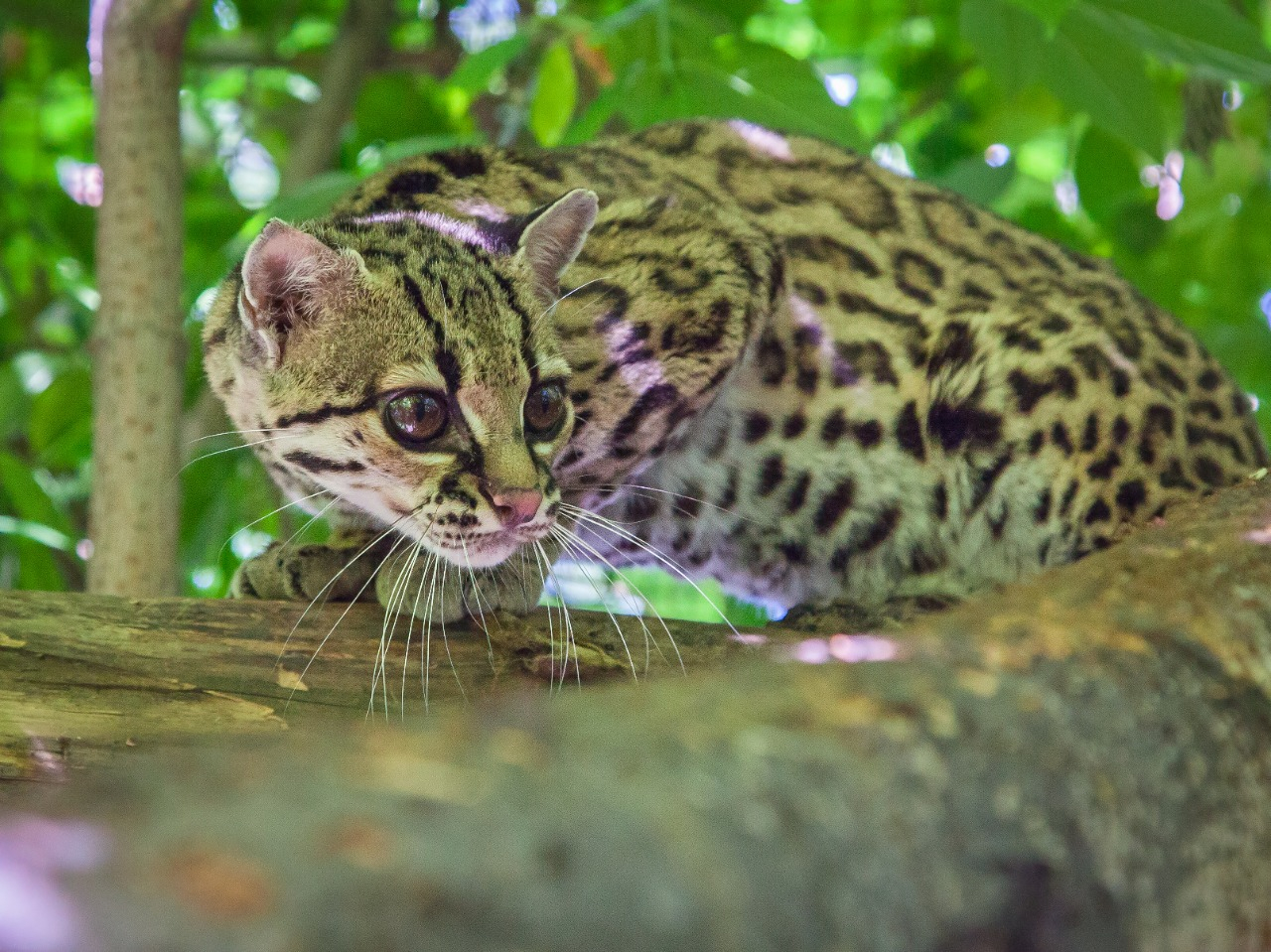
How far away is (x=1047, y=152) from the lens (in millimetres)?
6395

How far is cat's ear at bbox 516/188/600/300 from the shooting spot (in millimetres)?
2498

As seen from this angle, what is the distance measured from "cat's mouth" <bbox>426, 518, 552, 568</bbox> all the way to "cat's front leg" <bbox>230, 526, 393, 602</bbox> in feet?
0.48

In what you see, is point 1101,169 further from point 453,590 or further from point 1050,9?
point 453,590

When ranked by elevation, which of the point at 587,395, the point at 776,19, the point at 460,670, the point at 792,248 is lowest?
the point at 460,670

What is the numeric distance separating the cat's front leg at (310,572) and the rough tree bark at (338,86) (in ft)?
5.66

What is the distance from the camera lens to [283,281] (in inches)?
91.5

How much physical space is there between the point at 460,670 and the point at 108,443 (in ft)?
4.43

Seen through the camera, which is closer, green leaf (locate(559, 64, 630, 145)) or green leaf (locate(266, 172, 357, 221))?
green leaf (locate(266, 172, 357, 221))

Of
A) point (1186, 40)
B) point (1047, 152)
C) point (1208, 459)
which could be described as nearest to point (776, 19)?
point (1047, 152)

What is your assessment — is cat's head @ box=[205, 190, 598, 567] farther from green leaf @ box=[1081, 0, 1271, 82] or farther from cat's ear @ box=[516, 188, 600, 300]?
green leaf @ box=[1081, 0, 1271, 82]

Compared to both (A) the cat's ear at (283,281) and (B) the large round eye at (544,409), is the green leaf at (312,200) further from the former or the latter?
(B) the large round eye at (544,409)

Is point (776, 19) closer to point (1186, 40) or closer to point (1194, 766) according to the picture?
point (1186, 40)

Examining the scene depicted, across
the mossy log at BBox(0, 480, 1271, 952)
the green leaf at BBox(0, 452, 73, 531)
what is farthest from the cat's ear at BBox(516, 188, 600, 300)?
the mossy log at BBox(0, 480, 1271, 952)

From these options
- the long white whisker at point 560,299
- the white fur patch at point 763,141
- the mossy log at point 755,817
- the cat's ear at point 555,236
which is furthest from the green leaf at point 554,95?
the mossy log at point 755,817
